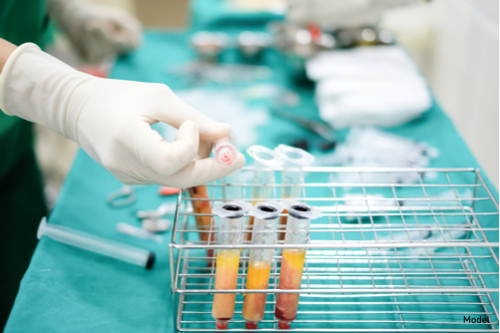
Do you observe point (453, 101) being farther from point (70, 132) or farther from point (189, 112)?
point (70, 132)

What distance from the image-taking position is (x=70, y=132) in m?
0.83

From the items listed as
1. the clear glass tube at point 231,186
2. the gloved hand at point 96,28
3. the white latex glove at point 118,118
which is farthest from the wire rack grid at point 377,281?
the gloved hand at point 96,28

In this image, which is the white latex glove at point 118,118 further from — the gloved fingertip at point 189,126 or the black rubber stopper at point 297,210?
the black rubber stopper at point 297,210

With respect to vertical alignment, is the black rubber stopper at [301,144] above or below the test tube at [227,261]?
above

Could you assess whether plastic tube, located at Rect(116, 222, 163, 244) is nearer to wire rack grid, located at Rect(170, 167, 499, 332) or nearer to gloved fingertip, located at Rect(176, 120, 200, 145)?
wire rack grid, located at Rect(170, 167, 499, 332)

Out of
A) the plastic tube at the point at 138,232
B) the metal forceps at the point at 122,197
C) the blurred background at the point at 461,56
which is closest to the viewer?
the plastic tube at the point at 138,232

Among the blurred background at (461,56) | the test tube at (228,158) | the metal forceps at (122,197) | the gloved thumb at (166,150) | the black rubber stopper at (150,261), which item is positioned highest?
the blurred background at (461,56)

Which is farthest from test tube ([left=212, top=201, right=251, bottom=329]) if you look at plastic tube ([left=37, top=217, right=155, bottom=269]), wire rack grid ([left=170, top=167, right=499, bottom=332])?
plastic tube ([left=37, top=217, right=155, bottom=269])

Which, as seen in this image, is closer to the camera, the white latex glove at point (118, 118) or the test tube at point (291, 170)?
the white latex glove at point (118, 118)

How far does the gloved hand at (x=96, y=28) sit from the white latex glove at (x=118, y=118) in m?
1.06

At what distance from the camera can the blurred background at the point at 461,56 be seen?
1.17m

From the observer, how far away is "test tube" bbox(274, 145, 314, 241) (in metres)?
0.83

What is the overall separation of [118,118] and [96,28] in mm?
1279

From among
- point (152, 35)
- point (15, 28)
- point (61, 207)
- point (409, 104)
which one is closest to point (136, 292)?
point (61, 207)
